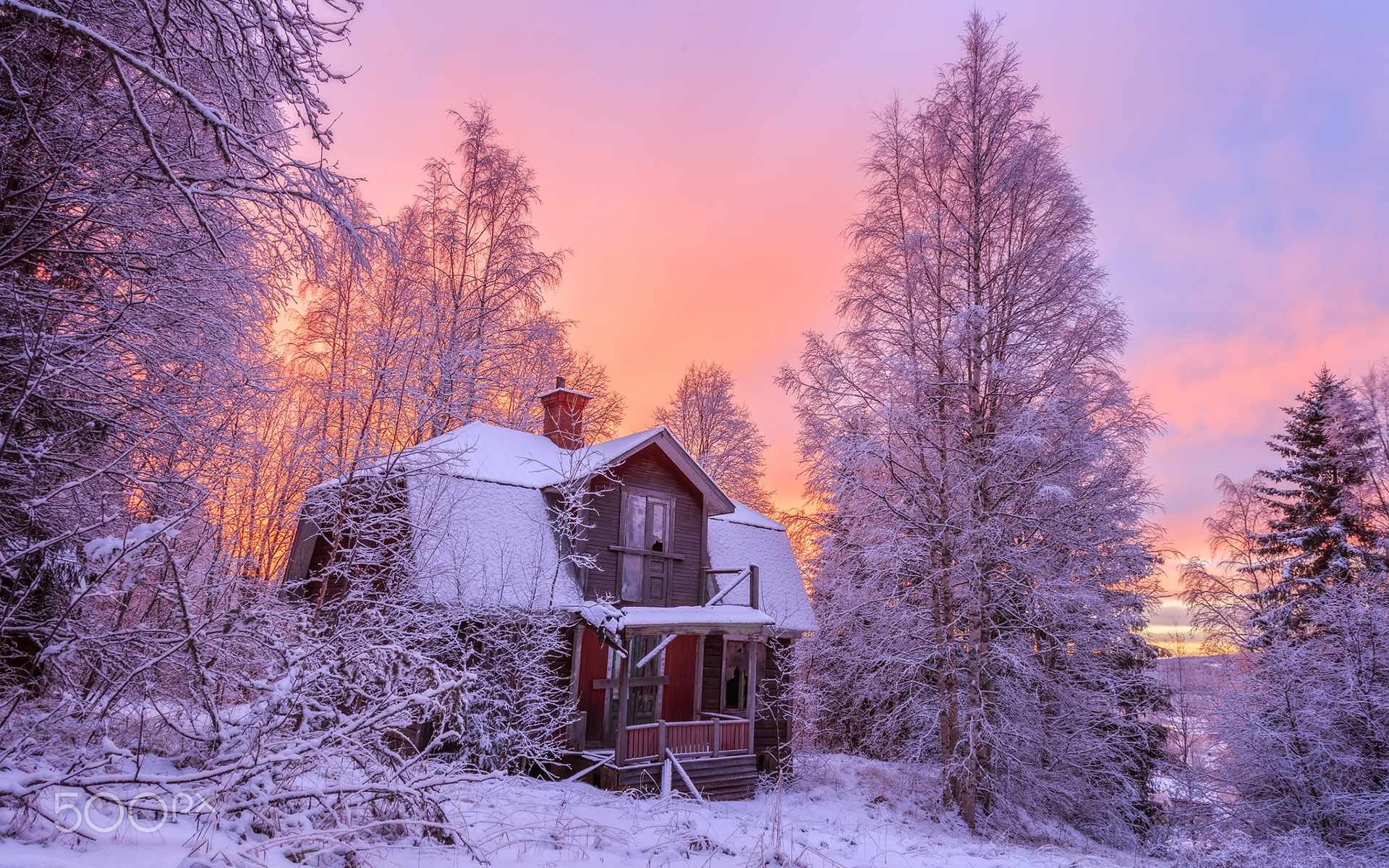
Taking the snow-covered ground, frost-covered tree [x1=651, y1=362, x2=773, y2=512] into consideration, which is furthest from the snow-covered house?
frost-covered tree [x1=651, y1=362, x2=773, y2=512]

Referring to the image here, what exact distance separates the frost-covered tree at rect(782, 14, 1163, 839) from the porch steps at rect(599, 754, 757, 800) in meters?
3.05

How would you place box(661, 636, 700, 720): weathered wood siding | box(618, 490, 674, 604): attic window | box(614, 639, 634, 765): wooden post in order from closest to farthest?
box(614, 639, 634, 765): wooden post, box(618, 490, 674, 604): attic window, box(661, 636, 700, 720): weathered wood siding

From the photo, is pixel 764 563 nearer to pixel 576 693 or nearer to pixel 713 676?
pixel 713 676

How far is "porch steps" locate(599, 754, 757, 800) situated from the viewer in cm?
1262

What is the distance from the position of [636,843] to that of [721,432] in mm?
22487

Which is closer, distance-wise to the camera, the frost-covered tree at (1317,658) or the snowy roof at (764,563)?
the frost-covered tree at (1317,658)

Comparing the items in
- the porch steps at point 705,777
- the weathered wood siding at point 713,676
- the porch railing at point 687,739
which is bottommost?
the porch steps at point 705,777

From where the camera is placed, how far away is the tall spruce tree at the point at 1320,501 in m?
17.1

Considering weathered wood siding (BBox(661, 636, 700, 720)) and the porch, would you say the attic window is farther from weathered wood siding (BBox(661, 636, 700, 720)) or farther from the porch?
weathered wood siding (BBox(661, 636, 700, 720))

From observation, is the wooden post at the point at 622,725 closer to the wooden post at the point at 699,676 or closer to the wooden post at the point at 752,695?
the wooden post at the point at 699,676

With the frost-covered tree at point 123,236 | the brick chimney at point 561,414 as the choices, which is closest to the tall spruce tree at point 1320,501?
the brick chimney at point 561,414

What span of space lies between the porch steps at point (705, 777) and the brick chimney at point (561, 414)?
732cm

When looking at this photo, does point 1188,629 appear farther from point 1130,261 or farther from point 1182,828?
point 1130,261

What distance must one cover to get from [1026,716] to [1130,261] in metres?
10.2
